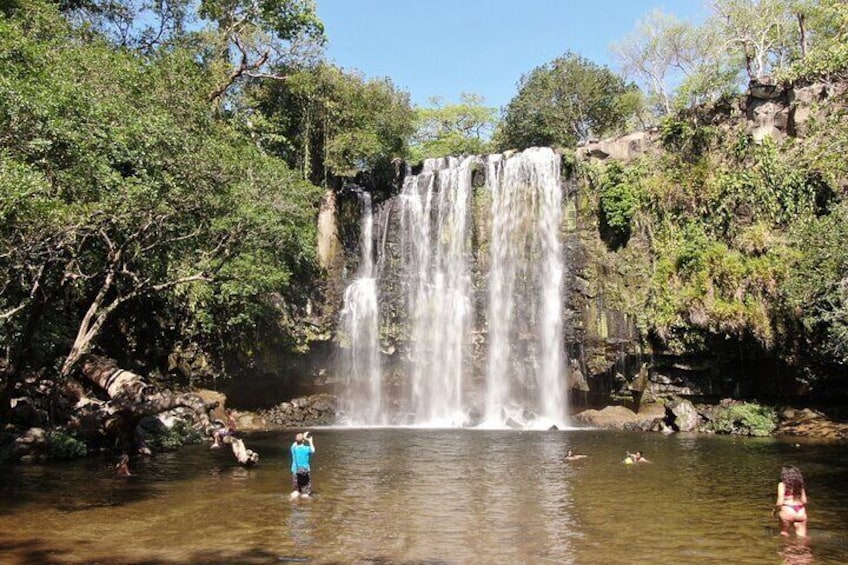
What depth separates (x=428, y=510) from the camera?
39.3ft

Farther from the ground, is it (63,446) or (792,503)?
(63,446)

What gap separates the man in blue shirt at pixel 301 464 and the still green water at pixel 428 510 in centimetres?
32

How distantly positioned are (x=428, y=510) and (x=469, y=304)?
2152 centimetres

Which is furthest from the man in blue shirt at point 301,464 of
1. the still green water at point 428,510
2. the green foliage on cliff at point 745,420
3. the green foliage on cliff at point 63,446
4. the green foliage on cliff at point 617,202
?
the green foliage on cliff at point 617,202

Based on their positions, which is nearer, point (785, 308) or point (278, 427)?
point (785, 308)

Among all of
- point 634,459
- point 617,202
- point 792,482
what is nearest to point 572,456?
point 634,459

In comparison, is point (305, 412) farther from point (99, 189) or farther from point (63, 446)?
point (99, 189)

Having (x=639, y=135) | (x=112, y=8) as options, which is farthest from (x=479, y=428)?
(x=112, y=8)

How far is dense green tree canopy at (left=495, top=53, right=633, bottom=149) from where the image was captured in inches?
1802

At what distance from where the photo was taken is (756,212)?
2792 cm

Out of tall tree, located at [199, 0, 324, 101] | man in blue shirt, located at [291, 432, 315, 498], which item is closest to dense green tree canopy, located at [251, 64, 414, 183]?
tall tree, located at [199, 0, 324, 101]

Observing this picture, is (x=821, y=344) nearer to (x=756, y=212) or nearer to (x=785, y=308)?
(x=785, y=308)

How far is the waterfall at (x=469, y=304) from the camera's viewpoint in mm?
31547

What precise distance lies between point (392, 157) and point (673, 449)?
2676 cm
